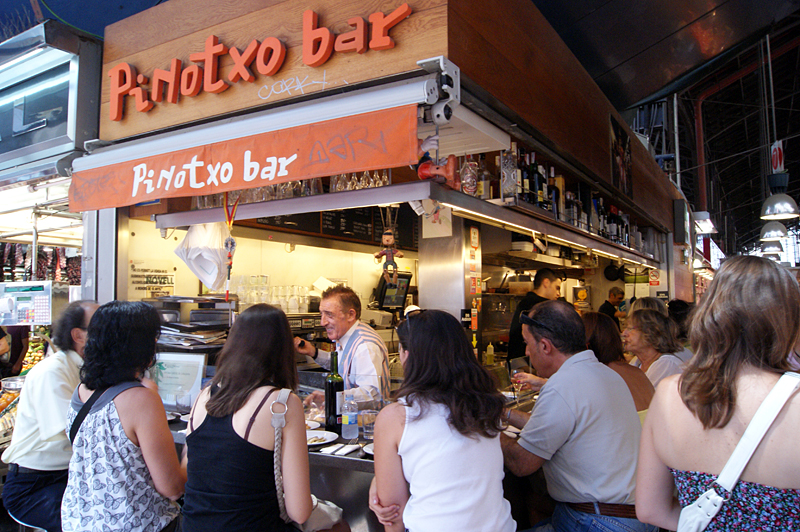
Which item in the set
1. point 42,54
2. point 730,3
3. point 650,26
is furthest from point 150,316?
point 730,3

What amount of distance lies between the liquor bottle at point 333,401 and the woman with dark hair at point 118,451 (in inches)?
33.7

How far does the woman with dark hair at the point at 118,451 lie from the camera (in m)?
1.96

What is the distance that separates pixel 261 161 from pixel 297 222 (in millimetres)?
2430

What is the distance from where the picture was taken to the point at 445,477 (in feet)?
5.61

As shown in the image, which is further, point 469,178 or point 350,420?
point 469,178

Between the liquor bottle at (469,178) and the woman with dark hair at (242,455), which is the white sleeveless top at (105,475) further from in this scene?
the liquor bottle at (469,178)

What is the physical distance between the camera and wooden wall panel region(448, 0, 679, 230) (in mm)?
2609

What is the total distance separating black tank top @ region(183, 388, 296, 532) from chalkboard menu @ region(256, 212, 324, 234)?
10.6 feet

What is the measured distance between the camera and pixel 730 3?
5.46 m

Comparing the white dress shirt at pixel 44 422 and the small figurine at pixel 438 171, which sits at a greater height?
the small figurine at pixel 438 171

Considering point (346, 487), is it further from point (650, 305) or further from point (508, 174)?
point (650, 305)

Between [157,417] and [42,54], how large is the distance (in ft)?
12.8

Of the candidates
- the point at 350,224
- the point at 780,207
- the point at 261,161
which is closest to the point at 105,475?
the point at 261,161

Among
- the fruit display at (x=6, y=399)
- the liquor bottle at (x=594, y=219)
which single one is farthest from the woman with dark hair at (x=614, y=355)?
the fruit display at (x=6, y=399)
